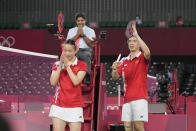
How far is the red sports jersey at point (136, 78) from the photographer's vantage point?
480 cm

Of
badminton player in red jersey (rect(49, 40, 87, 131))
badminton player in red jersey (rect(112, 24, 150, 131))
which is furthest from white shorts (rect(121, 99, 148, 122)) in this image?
badminton player in red jersey (rect(49, 40, 87, 131))

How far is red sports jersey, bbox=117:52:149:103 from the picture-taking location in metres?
4.80

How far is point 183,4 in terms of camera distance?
78.6 feet

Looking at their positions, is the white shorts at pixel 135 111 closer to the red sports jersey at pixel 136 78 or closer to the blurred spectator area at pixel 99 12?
the red sports jersey at pixel 136 78

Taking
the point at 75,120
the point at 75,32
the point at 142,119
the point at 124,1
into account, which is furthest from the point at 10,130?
the point at 124,1

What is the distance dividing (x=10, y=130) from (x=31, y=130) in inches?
185

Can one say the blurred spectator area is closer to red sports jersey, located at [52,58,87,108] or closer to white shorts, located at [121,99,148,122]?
white shorts, located at [121,99,148,122]

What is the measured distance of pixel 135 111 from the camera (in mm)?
4809

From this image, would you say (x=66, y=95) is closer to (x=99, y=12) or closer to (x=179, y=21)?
(x=179, y=21)

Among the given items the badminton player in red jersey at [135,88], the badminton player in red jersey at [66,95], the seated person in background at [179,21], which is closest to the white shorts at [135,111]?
the badminton player in red jersey at [135,88]

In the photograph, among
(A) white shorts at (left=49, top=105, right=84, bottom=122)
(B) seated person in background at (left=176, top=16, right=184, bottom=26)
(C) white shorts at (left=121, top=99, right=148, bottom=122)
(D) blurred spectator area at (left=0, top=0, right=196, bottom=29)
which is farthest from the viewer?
(D) blurred spectator area at (left=0, top=0, right=196, bottom=29)

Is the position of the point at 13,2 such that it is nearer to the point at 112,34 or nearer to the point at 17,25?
the point at 17,25

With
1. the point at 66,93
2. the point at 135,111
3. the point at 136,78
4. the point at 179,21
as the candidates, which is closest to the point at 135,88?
the point at 136,78

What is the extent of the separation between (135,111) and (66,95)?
1.04 m
